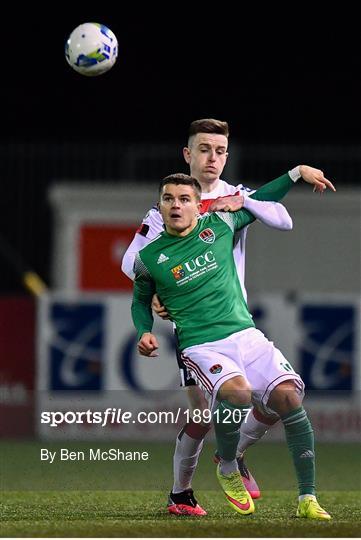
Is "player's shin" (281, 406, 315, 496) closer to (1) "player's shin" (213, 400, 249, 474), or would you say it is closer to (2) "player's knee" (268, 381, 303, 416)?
(2) "player's knee" (268, 381, 303, 416)

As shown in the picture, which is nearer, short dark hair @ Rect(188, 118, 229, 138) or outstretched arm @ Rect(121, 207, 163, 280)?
outstretched arm @ Rect(121, 207, 163, 280)

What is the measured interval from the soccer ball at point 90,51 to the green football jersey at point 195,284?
1.82m

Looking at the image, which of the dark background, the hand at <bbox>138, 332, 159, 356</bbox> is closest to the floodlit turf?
the hand at <bbox>138, 332, 159, 356</bbox>

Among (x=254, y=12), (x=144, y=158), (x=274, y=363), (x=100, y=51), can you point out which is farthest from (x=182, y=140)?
(x=274, y=363)

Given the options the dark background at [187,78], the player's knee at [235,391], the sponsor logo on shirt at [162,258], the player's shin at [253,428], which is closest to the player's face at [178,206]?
the sponsor logo on shirt at [162,258]

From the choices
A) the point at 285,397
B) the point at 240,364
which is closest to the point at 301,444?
the point at 285,397

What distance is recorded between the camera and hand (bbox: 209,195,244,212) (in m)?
8.38

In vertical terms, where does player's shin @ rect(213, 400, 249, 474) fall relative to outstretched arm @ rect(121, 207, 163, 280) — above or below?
below

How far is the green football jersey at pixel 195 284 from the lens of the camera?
26.8ft

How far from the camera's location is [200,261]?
8.20 meters

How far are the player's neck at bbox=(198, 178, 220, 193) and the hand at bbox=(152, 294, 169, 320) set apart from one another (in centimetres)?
96

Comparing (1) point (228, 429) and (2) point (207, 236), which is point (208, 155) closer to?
(2) point (207, 236)

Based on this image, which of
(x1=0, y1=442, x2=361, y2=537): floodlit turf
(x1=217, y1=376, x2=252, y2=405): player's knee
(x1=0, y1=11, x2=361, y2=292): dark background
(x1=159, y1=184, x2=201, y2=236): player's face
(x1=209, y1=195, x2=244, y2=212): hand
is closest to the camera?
(x1=0, y1=442, x2=361, y2=537): floodlit turf

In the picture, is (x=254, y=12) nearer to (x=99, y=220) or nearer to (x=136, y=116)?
(x=136, y=116)
